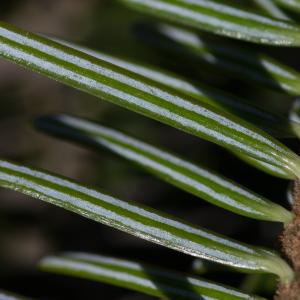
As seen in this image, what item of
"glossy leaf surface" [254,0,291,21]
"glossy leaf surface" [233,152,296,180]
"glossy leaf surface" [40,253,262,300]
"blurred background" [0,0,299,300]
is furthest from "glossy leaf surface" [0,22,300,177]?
"blurred background" [0,0,299,300]

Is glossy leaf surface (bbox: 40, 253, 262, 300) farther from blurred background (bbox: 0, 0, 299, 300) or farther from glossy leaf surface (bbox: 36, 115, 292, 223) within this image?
blurred background (bbox: 0, 0, 299, 300)

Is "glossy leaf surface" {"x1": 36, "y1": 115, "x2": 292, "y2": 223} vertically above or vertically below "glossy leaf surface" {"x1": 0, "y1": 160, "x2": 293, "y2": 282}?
above

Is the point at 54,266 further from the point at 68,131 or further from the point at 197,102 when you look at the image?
the point at 197,102

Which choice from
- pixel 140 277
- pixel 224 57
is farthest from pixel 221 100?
pixel 140 277

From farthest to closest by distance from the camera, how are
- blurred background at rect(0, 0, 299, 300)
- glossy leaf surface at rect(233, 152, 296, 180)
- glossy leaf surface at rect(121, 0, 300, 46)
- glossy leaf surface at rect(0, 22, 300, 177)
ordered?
blurred background at rect(0, 0, 299, 300) < glossy leaf surface at rect(121, 0, 300, 46) < glossy leaf surface at rect(233, 152, 296, 180) < glossy leaf surface at rect(0, 22, 300, 177)

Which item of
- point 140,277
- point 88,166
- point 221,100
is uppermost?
point 88,166

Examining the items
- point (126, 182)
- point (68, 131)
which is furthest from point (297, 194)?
point (126, 182)

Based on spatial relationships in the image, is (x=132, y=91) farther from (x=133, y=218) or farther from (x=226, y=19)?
(x=226, y=19)
